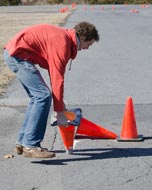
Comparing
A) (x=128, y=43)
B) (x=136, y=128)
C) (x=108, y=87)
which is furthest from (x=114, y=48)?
(x=136, y=128)

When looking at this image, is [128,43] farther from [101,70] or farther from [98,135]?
[98,135]

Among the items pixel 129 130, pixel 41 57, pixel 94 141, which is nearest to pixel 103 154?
pixel 94 141

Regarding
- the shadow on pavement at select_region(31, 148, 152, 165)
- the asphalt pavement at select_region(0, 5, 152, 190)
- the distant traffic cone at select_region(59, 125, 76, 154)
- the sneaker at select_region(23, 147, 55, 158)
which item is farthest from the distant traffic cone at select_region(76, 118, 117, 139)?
the sneaker at select_region(23, 147, 55, 158)

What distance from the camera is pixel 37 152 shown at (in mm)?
7090

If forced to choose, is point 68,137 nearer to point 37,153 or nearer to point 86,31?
point 37,153

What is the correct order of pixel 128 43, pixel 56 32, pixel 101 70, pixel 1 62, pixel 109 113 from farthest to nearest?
1. pixel 128 43
2. pixel 1 62
3. pixel 101 70
4. pixel 109 113
5. pixel 56 32

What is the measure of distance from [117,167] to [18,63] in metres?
1.56

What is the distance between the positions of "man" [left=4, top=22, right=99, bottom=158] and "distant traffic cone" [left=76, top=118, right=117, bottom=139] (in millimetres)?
1012

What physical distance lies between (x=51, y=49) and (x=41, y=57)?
0.83 feet

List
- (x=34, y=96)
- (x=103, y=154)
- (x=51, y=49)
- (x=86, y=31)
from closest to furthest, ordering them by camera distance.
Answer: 1. (x=51, y=49)
2. (x=86, y=31)
3. (x=34, y=96)
4. (x=103, y=154)

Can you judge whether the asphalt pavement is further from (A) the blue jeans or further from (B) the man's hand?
(B) the man's hand

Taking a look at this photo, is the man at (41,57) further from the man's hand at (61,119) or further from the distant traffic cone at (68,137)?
the distant traffic cone at (68,137)

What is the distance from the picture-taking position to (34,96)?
23.0ft

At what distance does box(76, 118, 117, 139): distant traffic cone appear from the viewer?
802 cm
